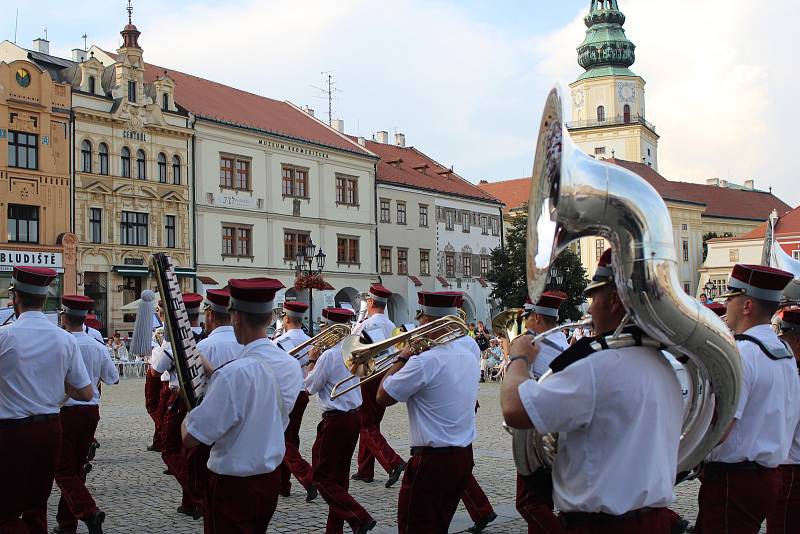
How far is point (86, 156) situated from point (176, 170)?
432 centimetres

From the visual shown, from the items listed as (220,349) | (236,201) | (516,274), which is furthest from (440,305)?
(516,274)

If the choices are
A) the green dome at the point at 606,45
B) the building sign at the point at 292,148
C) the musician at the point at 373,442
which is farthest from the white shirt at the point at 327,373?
the green dome at the point at 606,45

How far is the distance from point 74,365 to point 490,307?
52.6 metres

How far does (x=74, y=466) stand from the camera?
25.6ft

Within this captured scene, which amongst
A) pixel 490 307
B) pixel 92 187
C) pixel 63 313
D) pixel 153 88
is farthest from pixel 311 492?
pixel 490 307

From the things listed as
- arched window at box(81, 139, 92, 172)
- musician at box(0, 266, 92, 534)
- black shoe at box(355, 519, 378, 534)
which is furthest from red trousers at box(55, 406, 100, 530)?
arched window at box(81, 139, 92, 172)

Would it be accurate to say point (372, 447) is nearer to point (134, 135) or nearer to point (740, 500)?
point (740, 500)

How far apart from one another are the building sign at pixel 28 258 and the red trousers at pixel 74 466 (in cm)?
2749

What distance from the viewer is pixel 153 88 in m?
39.4

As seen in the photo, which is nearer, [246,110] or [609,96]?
[246,110]

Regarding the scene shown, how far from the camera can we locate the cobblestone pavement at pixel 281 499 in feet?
25.9

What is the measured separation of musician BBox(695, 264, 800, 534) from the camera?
503 cm

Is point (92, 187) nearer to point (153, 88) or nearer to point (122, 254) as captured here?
point (122, 254)

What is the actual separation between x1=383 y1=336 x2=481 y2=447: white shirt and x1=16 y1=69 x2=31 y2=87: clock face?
33.0m
